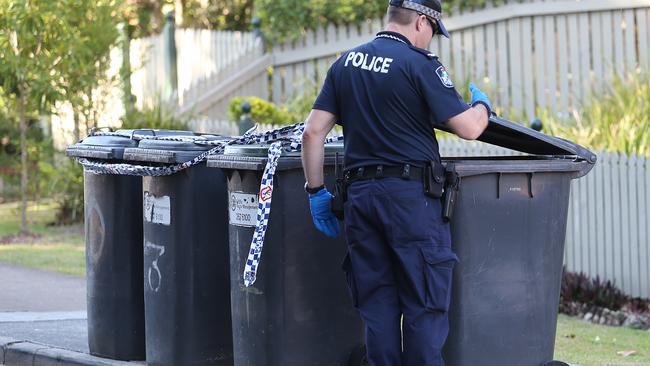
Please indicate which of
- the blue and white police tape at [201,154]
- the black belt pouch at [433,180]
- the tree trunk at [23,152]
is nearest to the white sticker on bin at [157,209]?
the blue and white police tape at [201,154]

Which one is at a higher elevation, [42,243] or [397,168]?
[397,168]

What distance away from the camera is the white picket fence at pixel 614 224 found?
451 inches

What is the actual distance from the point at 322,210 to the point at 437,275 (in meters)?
0.66

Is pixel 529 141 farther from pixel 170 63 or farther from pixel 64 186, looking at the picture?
pixel 170 63

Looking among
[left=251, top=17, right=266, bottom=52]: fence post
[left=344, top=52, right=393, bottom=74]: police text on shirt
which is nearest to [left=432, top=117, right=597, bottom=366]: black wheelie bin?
[left=344, top=52, right=393, bottom=74]: police text on shirt

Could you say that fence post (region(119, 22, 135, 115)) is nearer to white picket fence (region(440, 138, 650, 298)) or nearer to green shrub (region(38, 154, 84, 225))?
green shrub (region(38, 154, 84, 225))

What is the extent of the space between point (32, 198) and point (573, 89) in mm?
7534

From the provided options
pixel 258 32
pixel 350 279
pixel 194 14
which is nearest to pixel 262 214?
pixel 350 279

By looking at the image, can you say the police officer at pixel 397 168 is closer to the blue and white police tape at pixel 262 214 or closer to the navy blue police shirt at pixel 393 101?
the navy blue police shirt at pixel 393 101

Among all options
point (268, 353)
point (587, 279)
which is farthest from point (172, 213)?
point (587, 279)

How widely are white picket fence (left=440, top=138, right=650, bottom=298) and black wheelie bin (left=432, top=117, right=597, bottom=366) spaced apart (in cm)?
519

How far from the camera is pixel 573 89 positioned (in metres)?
16.1

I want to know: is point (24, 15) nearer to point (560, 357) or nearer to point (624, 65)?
point (624, 65)

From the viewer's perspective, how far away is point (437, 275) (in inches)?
228
